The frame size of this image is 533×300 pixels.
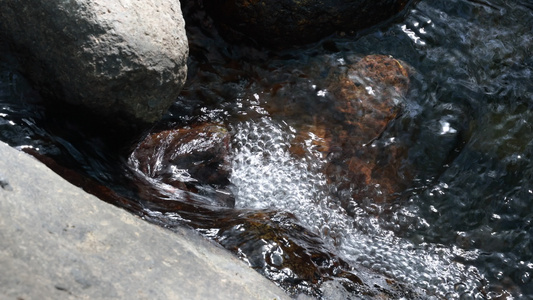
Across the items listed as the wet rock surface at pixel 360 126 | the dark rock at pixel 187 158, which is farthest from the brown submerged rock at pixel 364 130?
the dark rock at pixel 187 158

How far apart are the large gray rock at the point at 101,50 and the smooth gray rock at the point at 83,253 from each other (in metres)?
1.01

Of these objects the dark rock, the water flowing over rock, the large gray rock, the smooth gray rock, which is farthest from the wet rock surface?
the smooth gray rock

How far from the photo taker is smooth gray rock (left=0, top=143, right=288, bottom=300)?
6.37ft

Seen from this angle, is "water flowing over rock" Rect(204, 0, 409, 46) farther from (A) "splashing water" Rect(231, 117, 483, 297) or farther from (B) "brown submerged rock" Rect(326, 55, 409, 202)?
(A) "splashing water" Rect(231, 117, 483, 297)

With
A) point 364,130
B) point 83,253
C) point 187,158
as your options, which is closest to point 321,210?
point 364,130

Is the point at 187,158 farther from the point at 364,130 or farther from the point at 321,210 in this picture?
the point at 364,130

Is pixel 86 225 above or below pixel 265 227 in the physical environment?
above

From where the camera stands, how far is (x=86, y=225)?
2285 mm

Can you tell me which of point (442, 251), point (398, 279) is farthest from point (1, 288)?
point (442, 251)

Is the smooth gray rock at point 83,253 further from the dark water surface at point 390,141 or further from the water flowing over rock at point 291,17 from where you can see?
the water flowing over rock at point 291,17

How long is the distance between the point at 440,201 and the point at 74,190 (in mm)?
2990

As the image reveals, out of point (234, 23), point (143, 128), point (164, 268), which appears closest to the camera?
point (164, 268)

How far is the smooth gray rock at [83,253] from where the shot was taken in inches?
76.4

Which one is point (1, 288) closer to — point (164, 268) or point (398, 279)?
point (164, 268)
